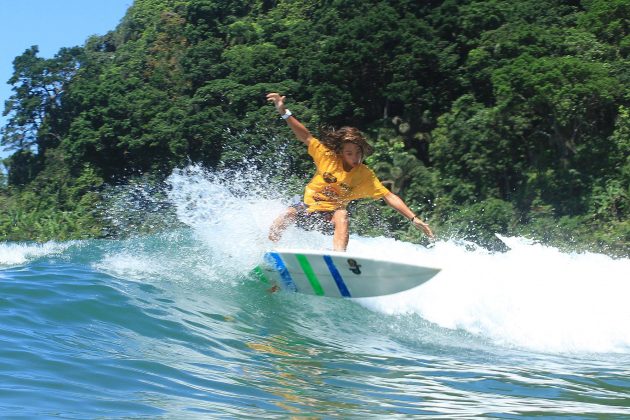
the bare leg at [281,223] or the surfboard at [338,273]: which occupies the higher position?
the bare leg at [281,223]

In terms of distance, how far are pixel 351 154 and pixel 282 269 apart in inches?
45.3

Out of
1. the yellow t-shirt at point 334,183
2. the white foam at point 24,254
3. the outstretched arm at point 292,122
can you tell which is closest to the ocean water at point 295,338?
the yellow t-shirt at point 334,183

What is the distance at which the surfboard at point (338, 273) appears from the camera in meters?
6.50

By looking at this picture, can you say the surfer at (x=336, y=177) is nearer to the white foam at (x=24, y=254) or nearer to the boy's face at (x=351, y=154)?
the boy's face at (x=351, y=154)

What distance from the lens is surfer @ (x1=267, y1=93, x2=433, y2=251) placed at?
7.35m

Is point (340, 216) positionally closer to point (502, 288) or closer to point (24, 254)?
point (502, 288)

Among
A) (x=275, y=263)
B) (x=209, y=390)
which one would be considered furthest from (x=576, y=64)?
(x=209, y=390)

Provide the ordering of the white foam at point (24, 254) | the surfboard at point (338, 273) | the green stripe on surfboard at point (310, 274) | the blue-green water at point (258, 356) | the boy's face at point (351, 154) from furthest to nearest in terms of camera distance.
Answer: the white foam at point (24, 254)
the boy's face at point (351, 154)
the green stripe on surfboard at point (310, 274)
the surfboard at point (338, 273)
the blue-green water at point (258, 356)

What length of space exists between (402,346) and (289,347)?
33.6 inches

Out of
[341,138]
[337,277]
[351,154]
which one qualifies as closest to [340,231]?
[337,277]

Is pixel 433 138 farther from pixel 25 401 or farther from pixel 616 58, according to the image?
pixel 25 401

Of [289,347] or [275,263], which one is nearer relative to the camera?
[289,347]

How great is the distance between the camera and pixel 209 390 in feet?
14.7

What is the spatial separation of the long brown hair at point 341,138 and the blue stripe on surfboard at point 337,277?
1.06 meters
